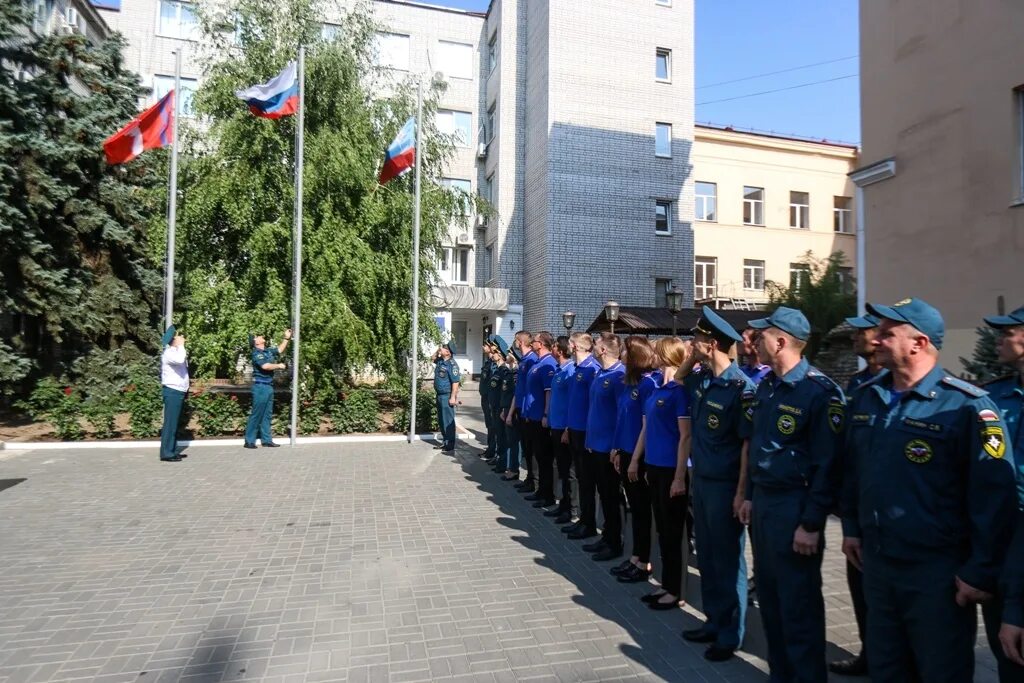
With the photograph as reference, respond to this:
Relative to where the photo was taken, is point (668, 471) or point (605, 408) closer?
point (668, 471)

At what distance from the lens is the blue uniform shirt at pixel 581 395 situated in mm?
6320

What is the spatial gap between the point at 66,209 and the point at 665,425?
15667 mm

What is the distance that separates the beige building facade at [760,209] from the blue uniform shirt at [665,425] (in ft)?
78.5

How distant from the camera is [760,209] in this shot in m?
29.2

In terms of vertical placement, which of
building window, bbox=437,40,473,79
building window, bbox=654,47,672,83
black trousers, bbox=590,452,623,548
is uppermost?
building window, bbox=437,40,473,79

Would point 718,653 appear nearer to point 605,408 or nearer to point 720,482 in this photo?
point 720,482

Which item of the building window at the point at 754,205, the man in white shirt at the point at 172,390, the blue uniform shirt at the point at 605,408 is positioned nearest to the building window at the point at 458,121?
the building window at the point at 754,205

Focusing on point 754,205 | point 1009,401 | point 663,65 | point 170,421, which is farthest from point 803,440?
point 754,205

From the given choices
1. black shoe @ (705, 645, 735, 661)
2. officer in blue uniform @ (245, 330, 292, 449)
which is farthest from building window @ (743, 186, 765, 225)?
black shoe @ (705, 645, 735, 661)

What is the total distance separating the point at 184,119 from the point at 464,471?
1084 cm

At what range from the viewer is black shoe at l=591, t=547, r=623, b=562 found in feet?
18.1

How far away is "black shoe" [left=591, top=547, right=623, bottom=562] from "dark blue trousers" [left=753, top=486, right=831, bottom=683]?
2329 millimetres

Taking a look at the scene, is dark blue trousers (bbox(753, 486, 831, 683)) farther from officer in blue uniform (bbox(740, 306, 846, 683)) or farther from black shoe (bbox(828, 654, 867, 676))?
black shoe (bbox(828, 654, 867, 676))

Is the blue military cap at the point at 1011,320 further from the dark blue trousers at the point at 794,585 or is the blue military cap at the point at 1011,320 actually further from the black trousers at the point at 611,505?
the black trousers at the point at 611,505
